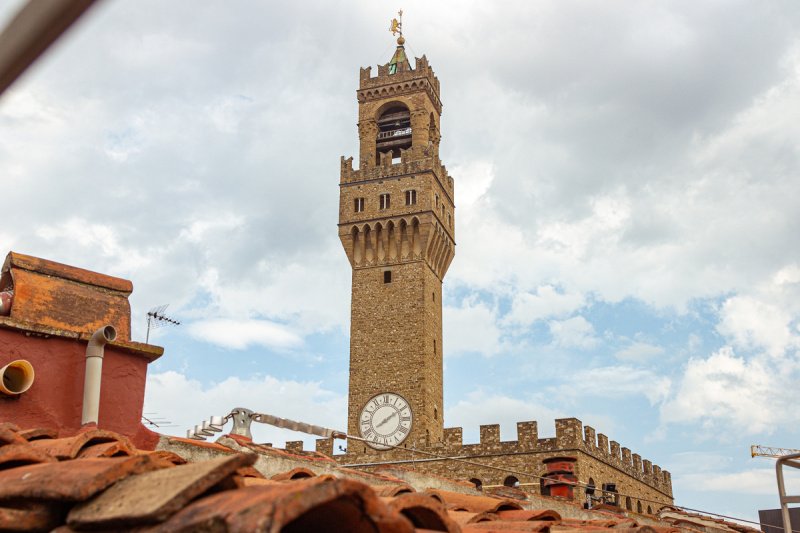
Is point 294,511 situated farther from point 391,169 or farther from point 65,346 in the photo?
point 391,169

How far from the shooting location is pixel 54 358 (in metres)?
6.61

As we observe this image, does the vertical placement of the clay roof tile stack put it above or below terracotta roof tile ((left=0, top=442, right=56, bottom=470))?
below

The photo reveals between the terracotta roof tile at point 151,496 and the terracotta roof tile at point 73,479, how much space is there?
37mm

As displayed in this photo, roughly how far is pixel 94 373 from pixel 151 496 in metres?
4.29

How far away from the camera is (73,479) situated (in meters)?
2.72

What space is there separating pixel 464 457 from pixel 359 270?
23.5ft

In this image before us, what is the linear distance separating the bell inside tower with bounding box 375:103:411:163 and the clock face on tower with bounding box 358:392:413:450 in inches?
352

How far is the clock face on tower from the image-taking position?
27.2m

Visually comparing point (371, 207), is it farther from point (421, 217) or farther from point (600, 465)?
point (600, 465)

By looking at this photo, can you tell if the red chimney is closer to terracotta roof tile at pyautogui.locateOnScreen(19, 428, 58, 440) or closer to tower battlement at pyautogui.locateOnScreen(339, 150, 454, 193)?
terracotta roof tile at pyautogui.locateOnScreen(19, 428, 58, 440)

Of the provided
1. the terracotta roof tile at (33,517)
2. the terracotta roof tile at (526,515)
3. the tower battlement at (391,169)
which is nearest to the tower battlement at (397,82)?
the tower battlement at (391,169)

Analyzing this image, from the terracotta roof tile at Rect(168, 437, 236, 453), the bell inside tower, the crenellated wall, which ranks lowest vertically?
the terracotta roof tile at Rect(168, 437, 236, 453)

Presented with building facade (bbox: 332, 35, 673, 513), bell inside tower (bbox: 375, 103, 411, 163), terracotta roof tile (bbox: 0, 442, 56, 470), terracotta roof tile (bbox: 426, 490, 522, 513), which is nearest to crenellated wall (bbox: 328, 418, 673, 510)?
building facade (bbox: 332, 35, 673, 513)

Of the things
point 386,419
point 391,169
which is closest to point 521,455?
point 386,419
